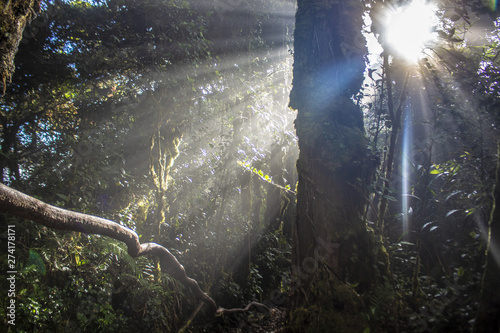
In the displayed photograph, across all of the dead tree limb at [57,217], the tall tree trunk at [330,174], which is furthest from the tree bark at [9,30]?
the tall tree trunk at [330,174]

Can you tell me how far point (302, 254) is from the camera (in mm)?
3260

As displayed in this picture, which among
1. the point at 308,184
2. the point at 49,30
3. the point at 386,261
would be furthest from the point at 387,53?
the point at 49,30

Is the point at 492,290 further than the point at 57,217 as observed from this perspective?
No

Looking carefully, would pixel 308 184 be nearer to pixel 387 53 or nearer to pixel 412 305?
pixel 412 305

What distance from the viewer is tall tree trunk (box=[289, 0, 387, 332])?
9.11ft

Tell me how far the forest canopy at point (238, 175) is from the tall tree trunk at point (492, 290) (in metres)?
0.01

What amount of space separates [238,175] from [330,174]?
5.21m

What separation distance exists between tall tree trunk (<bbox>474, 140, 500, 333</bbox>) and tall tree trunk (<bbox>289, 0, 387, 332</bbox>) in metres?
1.00

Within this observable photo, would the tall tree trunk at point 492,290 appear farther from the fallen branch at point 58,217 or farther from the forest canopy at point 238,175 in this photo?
the fallen branch at point 58,217

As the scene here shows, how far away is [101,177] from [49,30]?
12.7ft

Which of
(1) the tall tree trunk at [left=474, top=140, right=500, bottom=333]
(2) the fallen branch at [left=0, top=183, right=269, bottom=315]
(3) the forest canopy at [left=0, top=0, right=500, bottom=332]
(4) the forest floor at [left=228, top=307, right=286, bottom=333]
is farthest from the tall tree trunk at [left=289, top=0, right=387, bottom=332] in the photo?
(4) the forest floor at [left=228, top=307, right=286, bottom=333]

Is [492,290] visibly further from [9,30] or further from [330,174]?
[9,30]

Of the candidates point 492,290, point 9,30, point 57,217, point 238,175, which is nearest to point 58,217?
point 57,217

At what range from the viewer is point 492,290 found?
182cm
